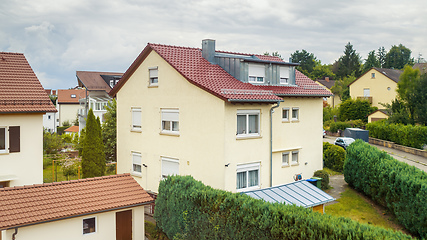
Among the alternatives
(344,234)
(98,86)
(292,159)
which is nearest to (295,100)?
(292,159)

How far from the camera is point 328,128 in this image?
56.0 m

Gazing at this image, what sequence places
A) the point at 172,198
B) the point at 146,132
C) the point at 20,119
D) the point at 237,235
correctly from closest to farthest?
1. the point at 237,235
2. the point at 172,198
3. the point at 20,119
4. the point at 146,132

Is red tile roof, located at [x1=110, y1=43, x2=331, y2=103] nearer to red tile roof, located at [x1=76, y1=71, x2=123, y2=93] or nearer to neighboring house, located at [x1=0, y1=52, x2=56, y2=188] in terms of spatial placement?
neighboring house, located at [x1=0, y1=52, x2=56, y2=188]

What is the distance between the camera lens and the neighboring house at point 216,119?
1873 centimetres

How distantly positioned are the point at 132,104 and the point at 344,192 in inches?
555

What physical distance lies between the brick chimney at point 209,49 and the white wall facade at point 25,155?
9.53 m

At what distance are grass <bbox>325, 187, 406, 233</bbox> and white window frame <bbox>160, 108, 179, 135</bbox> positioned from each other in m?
9.20

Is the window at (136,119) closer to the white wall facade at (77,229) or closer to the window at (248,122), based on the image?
the window at (248,122)

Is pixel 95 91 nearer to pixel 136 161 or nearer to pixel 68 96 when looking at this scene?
pixel 68 96

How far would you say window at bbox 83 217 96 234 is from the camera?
605 inches

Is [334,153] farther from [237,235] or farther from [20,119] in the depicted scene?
[20,119]

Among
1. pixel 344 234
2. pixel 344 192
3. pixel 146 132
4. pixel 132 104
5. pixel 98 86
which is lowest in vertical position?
pixel 344 192

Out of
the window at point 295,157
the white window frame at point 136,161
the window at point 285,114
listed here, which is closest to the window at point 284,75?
the window at point 285,114

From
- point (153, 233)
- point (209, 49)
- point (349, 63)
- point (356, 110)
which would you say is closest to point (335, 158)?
point (209, 49)
